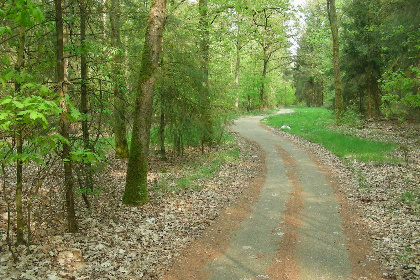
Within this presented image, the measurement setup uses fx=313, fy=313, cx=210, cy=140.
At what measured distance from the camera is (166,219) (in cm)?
844

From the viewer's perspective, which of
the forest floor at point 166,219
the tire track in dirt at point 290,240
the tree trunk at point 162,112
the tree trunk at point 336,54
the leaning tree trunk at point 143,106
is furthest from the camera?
the tree trunk at point 336,54

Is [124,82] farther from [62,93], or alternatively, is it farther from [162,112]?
[162,112]

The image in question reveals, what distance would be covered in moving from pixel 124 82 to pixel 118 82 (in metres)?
0.98

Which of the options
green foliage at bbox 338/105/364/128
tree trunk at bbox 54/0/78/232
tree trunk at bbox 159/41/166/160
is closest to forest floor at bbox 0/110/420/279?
tree trunk at bbox 54/0/78/232

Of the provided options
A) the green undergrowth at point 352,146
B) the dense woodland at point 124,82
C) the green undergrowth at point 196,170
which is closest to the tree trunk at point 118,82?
the dense woodland at point 124,82

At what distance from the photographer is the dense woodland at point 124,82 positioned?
211 inches

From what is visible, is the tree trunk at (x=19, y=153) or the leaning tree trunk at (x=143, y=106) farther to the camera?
the leaning tree trunk at (x=143, y=106)

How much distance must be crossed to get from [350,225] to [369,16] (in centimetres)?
1958

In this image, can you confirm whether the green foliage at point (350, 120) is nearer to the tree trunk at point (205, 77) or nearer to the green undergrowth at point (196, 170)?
the green undergrowth at point (196, 170)

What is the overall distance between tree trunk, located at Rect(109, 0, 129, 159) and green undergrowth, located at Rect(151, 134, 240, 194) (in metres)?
2.64

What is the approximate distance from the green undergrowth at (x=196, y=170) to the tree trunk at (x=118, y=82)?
8.65 ft

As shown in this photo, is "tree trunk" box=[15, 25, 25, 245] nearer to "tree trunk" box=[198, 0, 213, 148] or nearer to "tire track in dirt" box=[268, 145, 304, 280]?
"tire track in dirt" box=[268, 145, 304, 280]

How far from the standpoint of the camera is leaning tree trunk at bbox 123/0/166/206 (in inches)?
357

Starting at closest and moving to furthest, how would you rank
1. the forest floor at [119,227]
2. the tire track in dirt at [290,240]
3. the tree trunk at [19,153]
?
1. the tree trunk at [19,153]
2. the forest floor at [119,227]
3. the tire track in dirt at [290,240]
